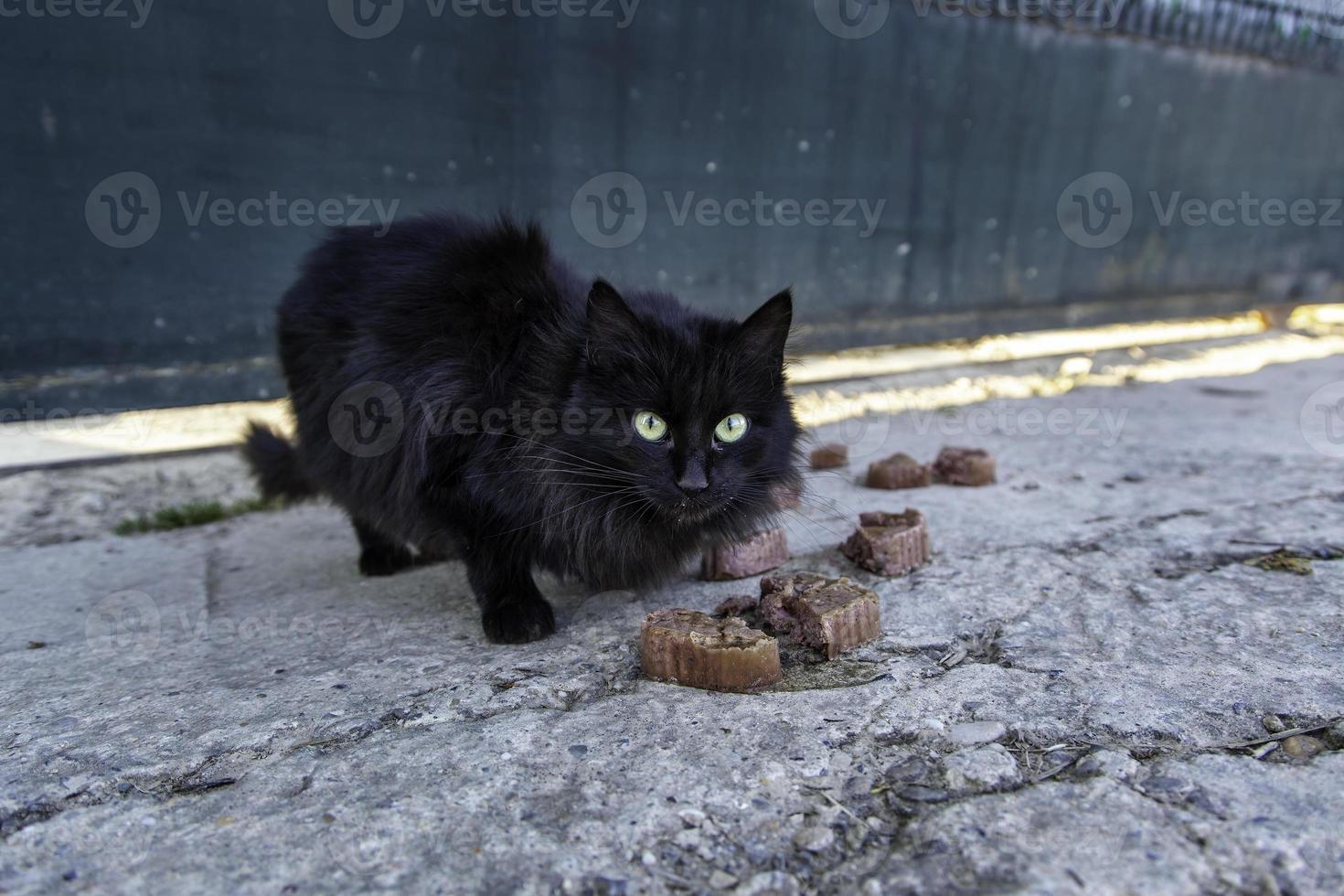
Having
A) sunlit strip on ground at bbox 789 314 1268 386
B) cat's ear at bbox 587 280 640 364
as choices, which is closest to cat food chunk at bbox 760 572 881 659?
cat's ear at bbox 587 280 640 364

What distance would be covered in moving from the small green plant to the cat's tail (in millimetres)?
311

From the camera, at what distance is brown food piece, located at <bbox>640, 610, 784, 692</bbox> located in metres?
1.85

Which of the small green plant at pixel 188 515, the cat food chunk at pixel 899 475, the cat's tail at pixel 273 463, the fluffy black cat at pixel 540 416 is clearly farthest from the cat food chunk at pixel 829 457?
the small green plant at pixel 188 515

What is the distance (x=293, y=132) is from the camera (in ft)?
12.0

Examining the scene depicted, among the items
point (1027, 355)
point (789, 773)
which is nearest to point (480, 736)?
point (789, 773)

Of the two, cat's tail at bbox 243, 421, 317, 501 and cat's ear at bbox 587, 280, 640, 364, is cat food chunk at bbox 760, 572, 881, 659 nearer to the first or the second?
cat's ear at bbox 587, 280, 640, 364

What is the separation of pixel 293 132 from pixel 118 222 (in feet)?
2.33

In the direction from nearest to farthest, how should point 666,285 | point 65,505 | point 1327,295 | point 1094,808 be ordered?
point 1094,808 < point 65,505 < point 666,285 < point 1327,295

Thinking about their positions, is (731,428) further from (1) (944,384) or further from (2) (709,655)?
(1) (944,384)

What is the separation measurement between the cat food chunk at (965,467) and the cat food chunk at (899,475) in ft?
0.16

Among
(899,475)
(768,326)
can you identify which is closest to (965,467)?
(899,475)

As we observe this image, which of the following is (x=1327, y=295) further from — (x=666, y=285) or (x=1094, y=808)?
(x=1094, y=808)

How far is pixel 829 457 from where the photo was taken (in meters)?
3.52

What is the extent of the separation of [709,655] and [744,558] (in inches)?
26.6
